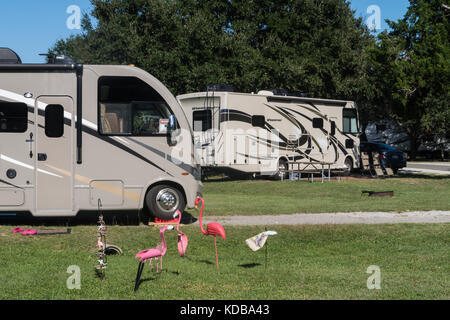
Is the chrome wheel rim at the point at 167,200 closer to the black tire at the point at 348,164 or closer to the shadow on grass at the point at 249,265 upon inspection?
the shadow on grass at the point at 249,265

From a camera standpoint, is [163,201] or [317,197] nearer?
→ [163,201]

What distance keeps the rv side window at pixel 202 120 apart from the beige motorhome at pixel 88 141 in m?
9.96

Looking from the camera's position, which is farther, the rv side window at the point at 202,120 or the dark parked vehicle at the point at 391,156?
the dark parked vehicle at the point at 391,156

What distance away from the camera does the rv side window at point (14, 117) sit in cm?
1158

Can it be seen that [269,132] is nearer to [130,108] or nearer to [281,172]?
[281,172]

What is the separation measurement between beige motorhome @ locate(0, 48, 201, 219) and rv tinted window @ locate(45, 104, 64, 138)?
0.02m

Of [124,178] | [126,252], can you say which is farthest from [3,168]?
[126,252]

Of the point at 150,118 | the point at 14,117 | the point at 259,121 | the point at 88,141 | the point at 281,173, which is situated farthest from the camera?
the point at 281,173

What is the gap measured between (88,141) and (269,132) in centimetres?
1275

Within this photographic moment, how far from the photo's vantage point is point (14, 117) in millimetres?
11586

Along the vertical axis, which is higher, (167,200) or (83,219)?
(167,200)

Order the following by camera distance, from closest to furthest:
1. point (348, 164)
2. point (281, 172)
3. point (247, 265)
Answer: point (247, 265), point (281, 172), point (348, 164)

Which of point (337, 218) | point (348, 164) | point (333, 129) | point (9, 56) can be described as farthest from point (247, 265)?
point (348, 164)

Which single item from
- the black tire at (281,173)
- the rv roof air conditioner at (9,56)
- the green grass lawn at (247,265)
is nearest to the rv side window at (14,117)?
the rv roof air conditioner at (9,56)
